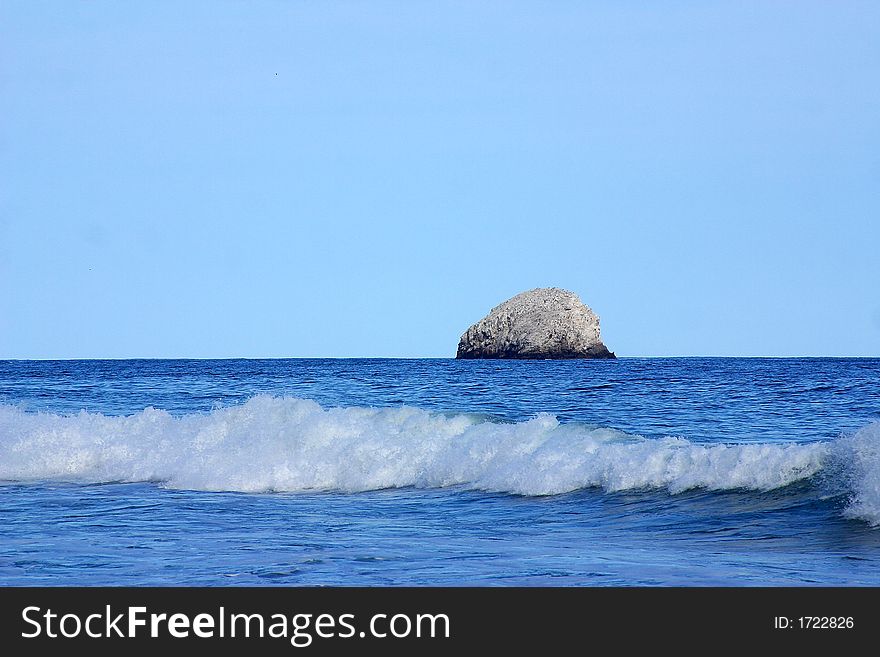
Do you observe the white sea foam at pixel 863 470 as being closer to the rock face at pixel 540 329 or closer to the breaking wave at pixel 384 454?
the breaking wave at pixel 384 454

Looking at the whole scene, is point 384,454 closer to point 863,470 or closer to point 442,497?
point 442,497

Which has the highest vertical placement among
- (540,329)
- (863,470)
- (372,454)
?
(540,329)

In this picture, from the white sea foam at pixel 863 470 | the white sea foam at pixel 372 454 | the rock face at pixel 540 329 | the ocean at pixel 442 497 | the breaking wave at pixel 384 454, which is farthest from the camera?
the rock face at pixel 540 329

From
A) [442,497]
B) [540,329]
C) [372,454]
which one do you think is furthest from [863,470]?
[540,329]

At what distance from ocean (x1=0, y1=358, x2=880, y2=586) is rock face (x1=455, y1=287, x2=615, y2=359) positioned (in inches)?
3685

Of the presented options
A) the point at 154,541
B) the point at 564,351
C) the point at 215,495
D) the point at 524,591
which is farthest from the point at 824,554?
the point at 564,351

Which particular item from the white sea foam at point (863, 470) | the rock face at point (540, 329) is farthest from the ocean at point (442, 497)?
the rock face at point (540, 329)

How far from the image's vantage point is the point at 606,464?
1711cm

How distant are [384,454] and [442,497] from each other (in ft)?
10.3

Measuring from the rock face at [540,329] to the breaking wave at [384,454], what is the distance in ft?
329

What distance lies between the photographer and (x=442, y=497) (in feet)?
55.2

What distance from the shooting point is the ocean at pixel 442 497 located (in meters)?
10.0

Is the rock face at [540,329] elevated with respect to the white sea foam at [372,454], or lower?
elevated

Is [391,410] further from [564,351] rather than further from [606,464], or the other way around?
[564,351]
